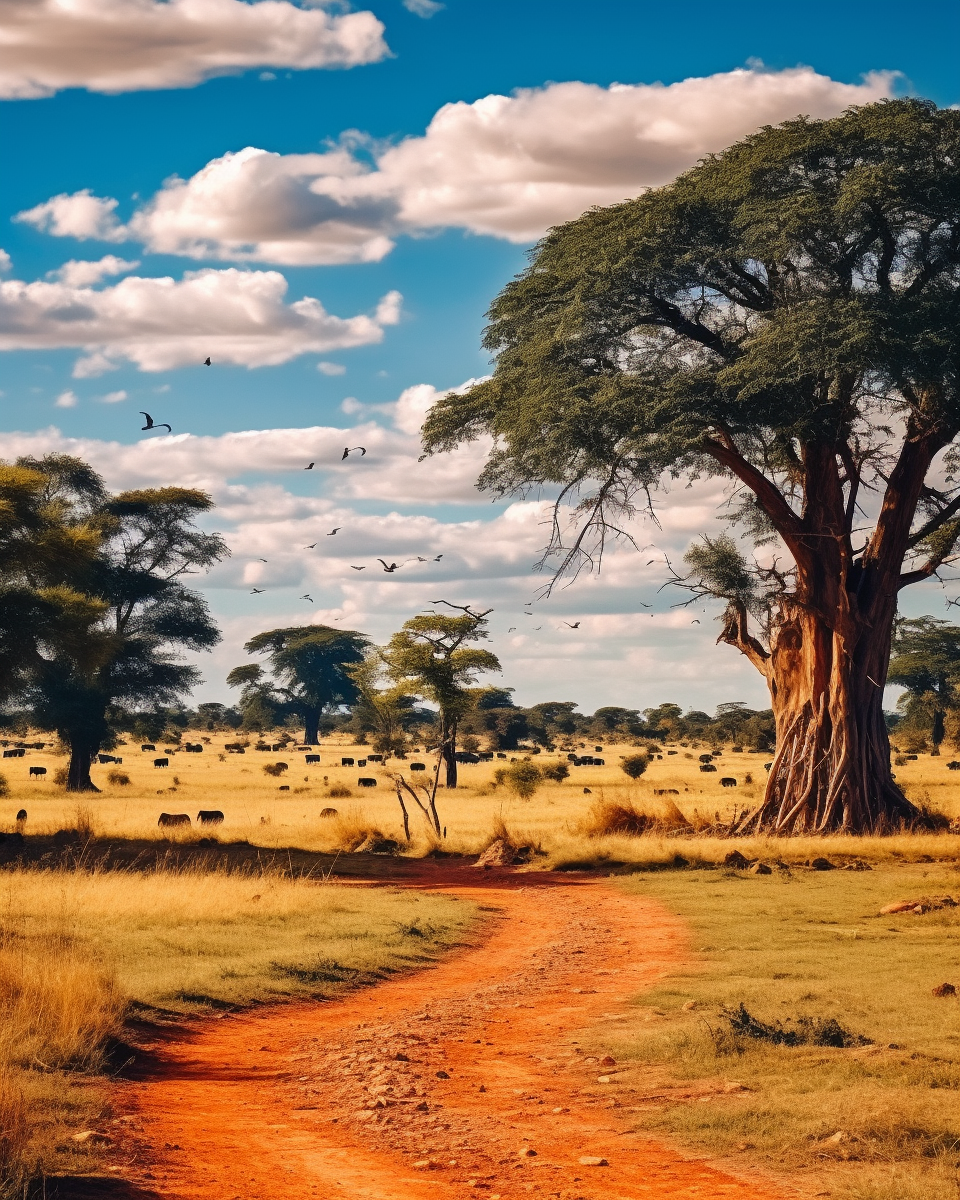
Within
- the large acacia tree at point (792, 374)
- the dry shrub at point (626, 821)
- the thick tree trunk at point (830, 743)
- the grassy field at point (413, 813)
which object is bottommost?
the grassy field at point (413, 813)

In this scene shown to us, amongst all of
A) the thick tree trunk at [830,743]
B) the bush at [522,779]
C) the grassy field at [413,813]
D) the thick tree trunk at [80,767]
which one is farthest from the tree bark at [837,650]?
the thick tree trunk at [80,767]

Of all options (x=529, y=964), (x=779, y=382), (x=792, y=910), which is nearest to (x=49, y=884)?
(x=529, y=964)

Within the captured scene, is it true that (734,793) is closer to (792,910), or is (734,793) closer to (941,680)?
(792,910)

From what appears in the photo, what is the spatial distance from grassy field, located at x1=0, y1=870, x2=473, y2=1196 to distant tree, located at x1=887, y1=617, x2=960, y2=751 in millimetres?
62195

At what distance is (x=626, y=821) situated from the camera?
29609 mm

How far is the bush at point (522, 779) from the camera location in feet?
151

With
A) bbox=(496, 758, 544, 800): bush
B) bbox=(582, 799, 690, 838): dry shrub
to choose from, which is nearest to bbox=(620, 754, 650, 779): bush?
bbox=(496, 758, 544, 800): bush

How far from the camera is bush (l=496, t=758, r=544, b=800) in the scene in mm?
46125

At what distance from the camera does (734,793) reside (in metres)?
45.8

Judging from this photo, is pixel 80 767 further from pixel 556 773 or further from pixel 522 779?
pixel 556 773

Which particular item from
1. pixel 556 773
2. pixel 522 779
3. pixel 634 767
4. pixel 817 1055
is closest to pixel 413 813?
pixel 522 779

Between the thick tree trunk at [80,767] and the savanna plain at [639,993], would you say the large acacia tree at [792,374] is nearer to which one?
the savanna plain at [639,993]

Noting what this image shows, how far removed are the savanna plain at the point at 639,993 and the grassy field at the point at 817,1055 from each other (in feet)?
0.09

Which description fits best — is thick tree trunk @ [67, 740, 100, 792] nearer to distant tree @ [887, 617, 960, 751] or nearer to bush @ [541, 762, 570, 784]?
bush @ [541, 762, 570, 784]
